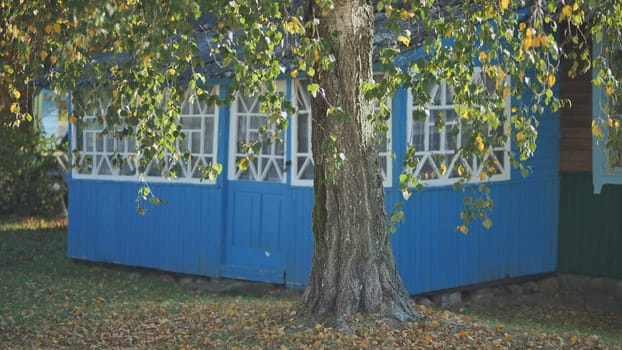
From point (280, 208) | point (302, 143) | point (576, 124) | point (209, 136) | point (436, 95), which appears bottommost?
point (280, 208)

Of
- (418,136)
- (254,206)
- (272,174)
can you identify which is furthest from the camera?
(254,206)

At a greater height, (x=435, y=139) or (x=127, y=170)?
(x=435, y=139)

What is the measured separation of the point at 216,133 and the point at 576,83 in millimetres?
4592

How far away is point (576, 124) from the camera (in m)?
12.8

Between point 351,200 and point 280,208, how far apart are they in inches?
125

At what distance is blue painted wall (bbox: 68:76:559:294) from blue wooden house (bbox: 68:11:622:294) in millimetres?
15

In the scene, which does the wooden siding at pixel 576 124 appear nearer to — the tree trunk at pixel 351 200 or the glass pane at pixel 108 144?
the tree trunk at pixel 351 200

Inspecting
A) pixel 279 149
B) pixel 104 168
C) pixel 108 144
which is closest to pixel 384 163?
pixel 279 149

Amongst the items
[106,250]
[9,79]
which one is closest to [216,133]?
[106,250]

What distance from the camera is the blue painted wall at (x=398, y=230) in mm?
11148

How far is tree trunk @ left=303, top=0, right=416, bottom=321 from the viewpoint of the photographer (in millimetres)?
8398

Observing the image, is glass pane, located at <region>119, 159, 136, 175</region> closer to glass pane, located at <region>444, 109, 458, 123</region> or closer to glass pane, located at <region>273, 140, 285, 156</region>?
glass pane, located at <region>273, 140, 285, 156</region>

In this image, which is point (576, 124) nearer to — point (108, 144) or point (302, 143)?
point (302, 143)

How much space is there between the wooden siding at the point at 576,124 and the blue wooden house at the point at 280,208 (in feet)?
0.44
